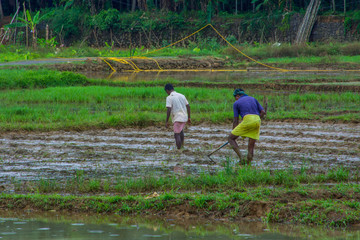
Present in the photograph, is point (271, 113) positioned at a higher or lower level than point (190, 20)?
lower

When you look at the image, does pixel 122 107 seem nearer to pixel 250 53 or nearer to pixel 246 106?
pixel 246 106

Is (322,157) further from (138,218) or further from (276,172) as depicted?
(138,218)

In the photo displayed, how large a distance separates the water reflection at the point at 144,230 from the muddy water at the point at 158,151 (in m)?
1.72

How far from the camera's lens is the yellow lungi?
7727 millimetres

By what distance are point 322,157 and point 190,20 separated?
27.9 meters

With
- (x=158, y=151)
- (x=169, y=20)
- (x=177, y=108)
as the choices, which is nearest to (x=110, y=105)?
(x=158, y=151)

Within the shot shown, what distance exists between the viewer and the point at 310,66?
969 inches

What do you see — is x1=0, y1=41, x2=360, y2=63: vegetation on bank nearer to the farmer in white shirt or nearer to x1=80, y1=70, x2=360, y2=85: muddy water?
x1=80, y1=70, x2=360, y2=85: muddy water

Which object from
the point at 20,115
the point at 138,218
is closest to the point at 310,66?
the point at 20,115

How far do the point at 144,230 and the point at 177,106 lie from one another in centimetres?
387

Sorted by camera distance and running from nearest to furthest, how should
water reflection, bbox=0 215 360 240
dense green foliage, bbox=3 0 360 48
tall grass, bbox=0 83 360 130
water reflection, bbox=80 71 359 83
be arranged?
water reflection, bbox=0 215 360 240 → tall grass, bbox=0 83 360 130 → water reflection, bbox=80 71 359 83 → dense green foliage, bbox=3 0 360 48

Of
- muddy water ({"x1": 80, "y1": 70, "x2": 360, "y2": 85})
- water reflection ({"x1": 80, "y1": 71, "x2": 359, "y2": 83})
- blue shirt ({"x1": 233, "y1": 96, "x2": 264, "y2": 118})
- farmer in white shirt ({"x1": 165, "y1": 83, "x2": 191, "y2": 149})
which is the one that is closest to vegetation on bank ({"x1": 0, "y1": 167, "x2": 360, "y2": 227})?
blue shirt ({"x1": 233, "y1": 96, "x2": 264, "y2": 118})

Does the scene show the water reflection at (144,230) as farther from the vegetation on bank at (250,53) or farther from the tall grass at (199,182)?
the vegetation on bank at (250,53)

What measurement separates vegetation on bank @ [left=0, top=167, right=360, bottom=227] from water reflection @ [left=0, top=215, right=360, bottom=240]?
20 centimetres
